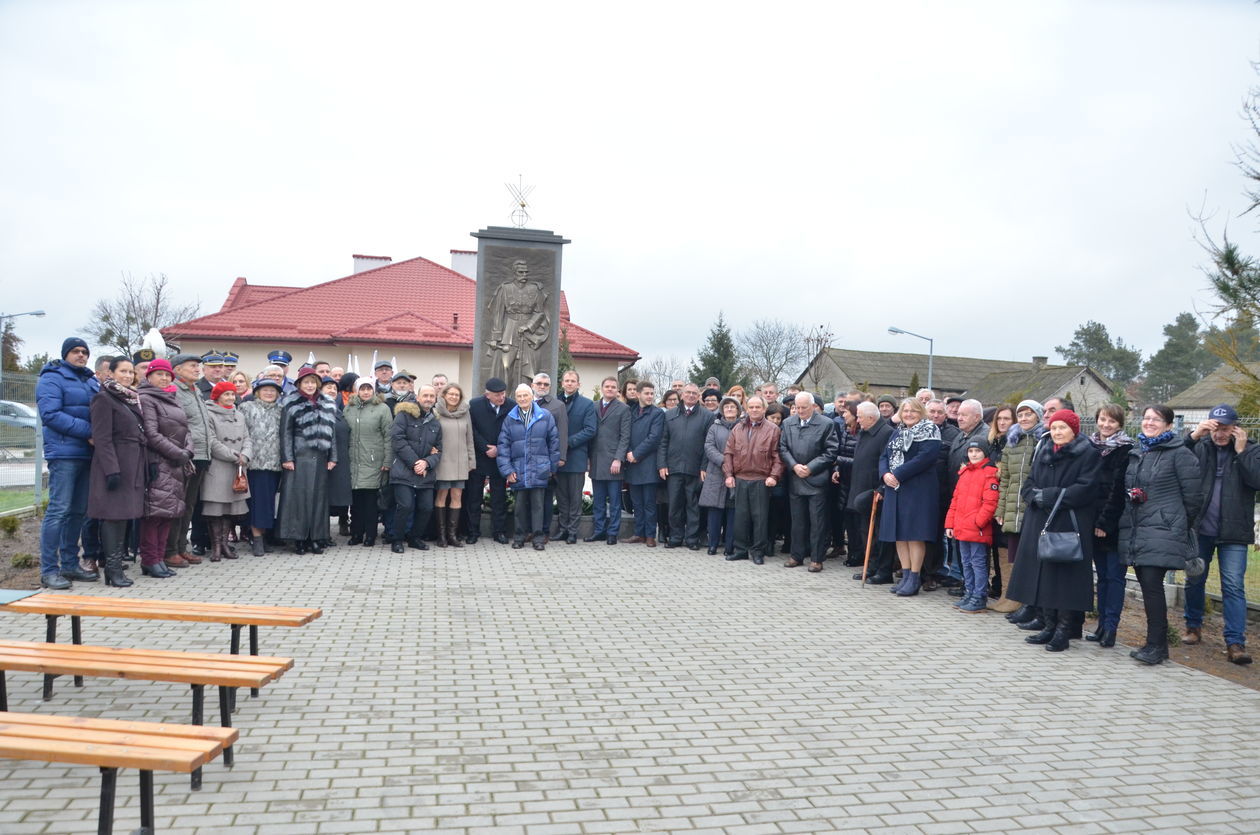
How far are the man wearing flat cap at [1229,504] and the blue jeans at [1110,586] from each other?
2.17 ft

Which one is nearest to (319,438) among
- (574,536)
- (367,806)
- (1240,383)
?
(574,536)

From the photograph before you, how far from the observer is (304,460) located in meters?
9.79

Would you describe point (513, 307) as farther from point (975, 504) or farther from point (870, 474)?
point (975, 504)

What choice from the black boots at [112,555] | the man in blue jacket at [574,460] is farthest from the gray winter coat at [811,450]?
the black boots at [112,555]

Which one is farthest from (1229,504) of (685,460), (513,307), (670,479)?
(513,307)

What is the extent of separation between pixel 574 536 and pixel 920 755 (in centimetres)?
716

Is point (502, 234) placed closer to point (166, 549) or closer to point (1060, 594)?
point (166, 549)

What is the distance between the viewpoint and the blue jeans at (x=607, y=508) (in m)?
11.5

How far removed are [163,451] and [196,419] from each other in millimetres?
864

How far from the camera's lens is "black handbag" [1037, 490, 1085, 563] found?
6832mm

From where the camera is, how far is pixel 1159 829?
3.88 meters

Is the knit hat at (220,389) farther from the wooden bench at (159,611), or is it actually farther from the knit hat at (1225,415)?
the knit hat at (1225,415)

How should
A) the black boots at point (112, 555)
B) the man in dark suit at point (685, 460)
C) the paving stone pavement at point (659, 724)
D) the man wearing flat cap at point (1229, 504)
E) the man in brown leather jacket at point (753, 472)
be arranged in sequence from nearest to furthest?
the paving stone pavement at point (659, 724) → the man wearing flat cap at point (1229, 504) → the black boots at point (112, 555) → the man in brown leather jacket at point (753, 472) → the man in dark suit at point (685, 460)

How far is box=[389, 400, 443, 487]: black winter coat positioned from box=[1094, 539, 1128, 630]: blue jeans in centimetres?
667
